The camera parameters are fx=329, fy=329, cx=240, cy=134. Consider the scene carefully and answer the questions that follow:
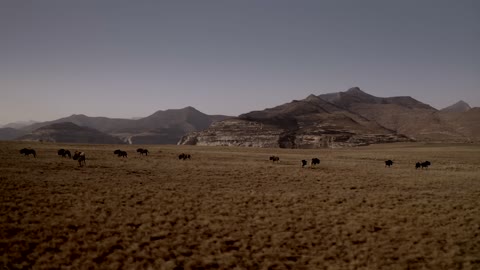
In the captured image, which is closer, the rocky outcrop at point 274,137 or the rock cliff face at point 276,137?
the rocky outcrop at point 274,137

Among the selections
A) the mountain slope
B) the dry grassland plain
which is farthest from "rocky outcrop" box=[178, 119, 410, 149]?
the dry grassland plain

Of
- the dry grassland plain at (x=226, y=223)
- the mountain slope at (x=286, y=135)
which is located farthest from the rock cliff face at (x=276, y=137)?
the dry grassland plain at (x=226, y=223)

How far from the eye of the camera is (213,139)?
166125mm

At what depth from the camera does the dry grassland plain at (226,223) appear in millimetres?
Answer: 13273

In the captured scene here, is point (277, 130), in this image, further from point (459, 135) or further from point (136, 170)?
point (136, 170)

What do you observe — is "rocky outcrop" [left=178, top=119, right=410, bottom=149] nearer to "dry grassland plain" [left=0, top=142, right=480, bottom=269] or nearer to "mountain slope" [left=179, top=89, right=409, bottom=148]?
"mountain slope" [left=179, top=89, right=409, bottom=148]

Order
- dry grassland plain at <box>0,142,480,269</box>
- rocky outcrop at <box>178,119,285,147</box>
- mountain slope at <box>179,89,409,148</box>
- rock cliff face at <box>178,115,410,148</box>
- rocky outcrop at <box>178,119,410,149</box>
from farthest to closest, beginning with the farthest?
rocky outcrop at <box>178,119,285,147</box> < mountain slope at <box>179,89,409,148</box> < rock cliff face at <box>178,115,410,148</box> < rocky outcrop at <box>178,119,410,149</box> < dry grassland plain at <box>0,142,480,269</box>

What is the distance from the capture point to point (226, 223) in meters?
17.7

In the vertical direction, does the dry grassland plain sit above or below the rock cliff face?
below

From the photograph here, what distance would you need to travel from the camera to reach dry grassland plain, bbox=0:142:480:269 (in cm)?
1327

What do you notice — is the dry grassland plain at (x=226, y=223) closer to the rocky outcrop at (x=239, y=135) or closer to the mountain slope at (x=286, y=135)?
the mountain slope at (x=286, y=135)

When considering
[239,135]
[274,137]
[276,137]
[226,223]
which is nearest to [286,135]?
[276,137]

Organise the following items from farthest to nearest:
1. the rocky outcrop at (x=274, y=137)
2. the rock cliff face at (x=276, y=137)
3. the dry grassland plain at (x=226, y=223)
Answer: the rock cliff face at (x=276, y=137), the rocky outcrop at (x=274, y=137), the dry grassland plain at (x=226, y=223)

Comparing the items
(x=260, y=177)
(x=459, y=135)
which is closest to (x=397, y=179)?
(x=260, y=177)
